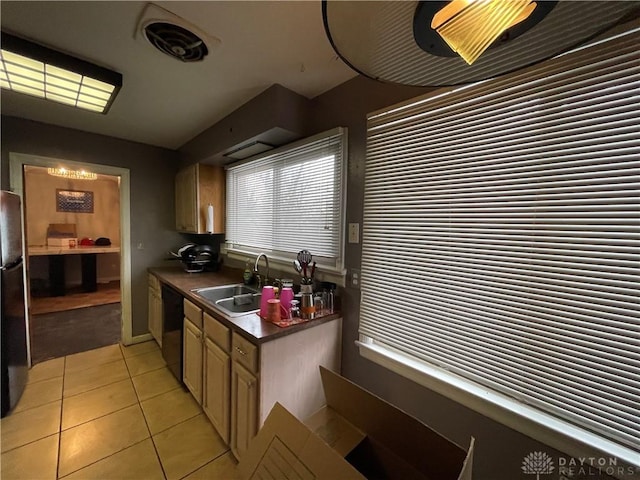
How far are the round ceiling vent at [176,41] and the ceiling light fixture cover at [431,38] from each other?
3.87 feet

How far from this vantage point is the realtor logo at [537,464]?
936 mm

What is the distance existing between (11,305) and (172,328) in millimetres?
1163

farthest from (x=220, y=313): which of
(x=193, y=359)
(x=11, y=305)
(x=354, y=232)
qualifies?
(x=11, y=305)

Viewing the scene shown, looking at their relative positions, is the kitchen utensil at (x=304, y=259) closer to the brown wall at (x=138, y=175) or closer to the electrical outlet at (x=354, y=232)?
the electrical outlet at (x=354, y=232)

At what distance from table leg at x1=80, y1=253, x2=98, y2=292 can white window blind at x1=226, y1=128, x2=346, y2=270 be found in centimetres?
419

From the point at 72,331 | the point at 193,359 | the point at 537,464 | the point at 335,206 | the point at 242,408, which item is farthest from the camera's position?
the point at 72,331

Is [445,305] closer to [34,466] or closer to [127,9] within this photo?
[127,9]

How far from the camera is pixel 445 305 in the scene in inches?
47.2

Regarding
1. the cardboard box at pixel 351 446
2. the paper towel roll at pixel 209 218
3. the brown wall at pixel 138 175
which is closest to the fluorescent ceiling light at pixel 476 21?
the cardboard box at pixel 351 446

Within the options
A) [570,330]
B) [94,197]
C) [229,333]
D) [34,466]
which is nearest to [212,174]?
[229,333]

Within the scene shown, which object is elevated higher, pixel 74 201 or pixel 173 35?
pixel 173 35

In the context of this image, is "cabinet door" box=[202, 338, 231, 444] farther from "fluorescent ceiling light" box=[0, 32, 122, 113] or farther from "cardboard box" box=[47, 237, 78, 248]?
"cardboard box" box=[47, 237, 78, 248]

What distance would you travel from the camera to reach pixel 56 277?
462 cm

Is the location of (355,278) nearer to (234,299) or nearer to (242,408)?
(242,408)
